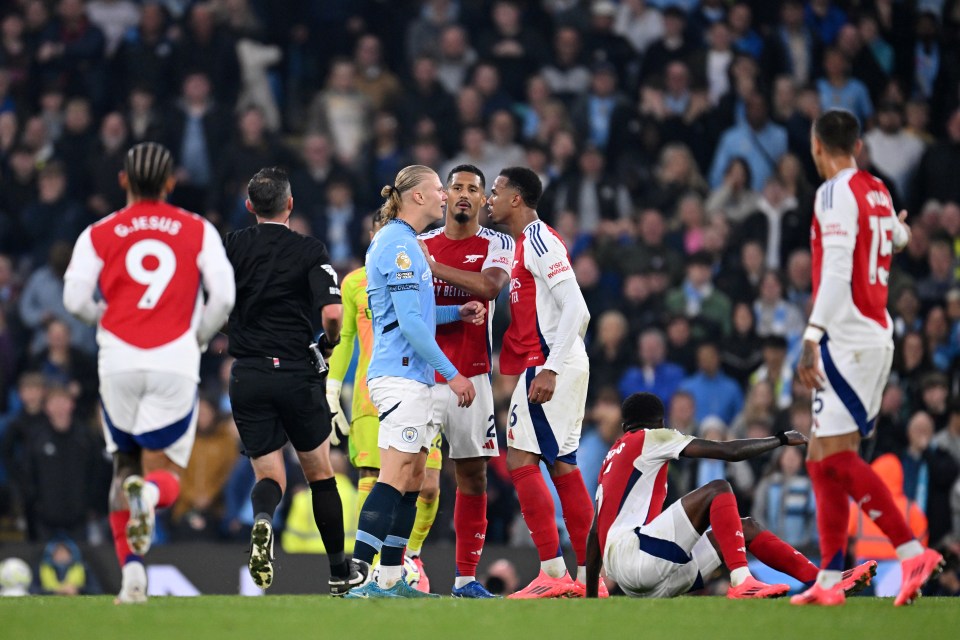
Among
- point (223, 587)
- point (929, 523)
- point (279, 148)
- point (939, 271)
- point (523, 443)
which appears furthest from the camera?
point (279, 148)

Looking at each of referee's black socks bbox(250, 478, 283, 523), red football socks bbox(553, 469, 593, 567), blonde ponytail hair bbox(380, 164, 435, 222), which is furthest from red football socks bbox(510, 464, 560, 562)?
blonde ponytail hair bbox(380, 164, 435, 222)

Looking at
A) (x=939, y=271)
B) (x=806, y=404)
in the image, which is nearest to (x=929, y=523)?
(x=806, y=404)

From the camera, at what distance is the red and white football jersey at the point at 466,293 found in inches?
390

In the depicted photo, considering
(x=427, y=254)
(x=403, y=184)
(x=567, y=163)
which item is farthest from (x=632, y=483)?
(x=567, y=163)

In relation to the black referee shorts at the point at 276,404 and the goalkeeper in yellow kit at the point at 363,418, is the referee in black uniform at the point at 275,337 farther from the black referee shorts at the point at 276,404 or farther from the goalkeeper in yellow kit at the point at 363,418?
the goalkeeper in yellow kit at the point at 363,418

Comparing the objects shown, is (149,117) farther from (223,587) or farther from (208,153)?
(223,587)

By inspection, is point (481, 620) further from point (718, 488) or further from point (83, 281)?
point (83, 281)

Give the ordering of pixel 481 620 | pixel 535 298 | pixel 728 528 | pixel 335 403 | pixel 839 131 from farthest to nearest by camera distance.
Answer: pixel 335 403 < pixel 535 298 < pixel 728 528 < pixel 839 131 < pixel 481 620

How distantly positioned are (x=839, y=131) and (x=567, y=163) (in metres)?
9.56

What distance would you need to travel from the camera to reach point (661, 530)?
31.1 ft

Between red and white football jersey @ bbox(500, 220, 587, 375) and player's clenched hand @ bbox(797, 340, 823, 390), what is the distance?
220 centimetres

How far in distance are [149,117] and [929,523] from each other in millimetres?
10017

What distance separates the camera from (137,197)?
8.09 metres

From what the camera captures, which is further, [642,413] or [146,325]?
[642,413]
